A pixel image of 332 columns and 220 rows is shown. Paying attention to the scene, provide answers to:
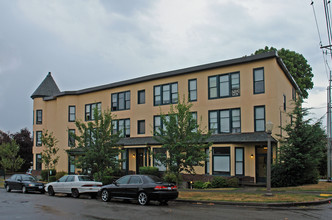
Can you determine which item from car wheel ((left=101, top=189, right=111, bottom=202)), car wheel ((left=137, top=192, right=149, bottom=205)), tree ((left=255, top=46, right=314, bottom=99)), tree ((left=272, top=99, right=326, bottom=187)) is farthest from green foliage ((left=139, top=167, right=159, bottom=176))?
tree ((left=255, top=46, right=314, bottom=99))

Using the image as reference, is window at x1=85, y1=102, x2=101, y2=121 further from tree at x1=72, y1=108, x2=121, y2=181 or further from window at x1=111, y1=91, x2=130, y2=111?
tree at x1=72, y1=108, x2=121, y2=181

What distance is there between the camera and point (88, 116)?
39.2 m

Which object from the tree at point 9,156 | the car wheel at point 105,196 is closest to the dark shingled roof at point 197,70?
the tree at point 9,156

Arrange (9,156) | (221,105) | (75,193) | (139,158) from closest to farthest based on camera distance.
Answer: (75,193), (221,105), (139,158), (9,156)

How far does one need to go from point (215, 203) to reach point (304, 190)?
6.69 meters

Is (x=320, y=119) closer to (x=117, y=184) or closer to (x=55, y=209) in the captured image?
(x=117, y=184)

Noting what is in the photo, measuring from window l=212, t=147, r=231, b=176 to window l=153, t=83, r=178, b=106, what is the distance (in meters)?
6.67

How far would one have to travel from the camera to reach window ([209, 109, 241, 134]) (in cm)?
2772

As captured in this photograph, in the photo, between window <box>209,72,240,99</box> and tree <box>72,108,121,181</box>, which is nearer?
tree <box>72,108,121,181</box>

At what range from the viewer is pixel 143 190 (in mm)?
16359

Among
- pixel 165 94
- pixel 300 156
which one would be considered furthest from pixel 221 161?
pixel 165 94

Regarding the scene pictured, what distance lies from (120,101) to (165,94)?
21.7 feet

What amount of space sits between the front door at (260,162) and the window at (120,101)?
50.0 ft

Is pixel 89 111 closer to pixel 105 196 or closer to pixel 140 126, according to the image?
pixel 140 126
